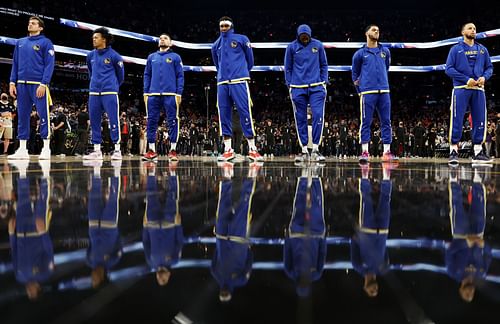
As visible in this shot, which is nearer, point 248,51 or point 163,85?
point 248,51

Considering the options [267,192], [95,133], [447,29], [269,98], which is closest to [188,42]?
[269,98]

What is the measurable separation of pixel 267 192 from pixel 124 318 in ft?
3.55

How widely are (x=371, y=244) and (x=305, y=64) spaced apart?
429cm

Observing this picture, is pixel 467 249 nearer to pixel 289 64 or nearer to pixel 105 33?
pixel 289 64

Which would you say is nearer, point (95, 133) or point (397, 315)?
point (397, 315)

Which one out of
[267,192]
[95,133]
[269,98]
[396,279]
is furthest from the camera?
[269,98]

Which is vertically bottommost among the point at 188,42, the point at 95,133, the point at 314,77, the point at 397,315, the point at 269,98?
the point at 397,315

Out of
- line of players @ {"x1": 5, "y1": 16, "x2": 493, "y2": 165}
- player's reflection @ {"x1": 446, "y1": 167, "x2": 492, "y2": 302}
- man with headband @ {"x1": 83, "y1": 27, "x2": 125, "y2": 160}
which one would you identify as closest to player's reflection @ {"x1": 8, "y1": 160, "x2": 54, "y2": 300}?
player's reflection @ {"x1": 446, "y1": 167, "x2": 492, "y2": 302}

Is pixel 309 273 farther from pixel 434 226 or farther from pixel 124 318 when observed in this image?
pixel 434 226

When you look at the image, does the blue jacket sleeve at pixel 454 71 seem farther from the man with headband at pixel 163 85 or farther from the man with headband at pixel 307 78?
the man with headband at pixel 163 85

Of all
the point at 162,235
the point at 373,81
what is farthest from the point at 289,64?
the point at 162,235

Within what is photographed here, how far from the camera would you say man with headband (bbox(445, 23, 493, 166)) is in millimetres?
4531

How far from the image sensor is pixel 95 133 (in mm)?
5465

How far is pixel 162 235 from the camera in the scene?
707 millimetres
